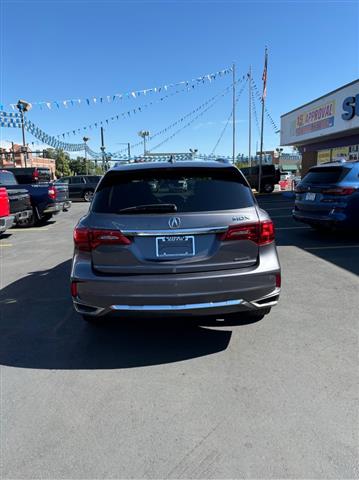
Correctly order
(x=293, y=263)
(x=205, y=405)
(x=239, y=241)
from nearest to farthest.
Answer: (x=205, y=405)
(x=239, y=241)
(x=293, y=263)

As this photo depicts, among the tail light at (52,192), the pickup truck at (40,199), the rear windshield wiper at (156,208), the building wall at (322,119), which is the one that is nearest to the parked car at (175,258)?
the rear windshield wiper at (156,208)

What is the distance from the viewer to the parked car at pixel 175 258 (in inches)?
124

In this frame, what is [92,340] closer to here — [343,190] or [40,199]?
[343,190]

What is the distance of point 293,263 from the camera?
6.73 metres

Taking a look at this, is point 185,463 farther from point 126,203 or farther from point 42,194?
point 42,194

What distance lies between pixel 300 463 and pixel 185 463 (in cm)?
66

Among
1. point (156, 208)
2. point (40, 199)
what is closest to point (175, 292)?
point (156, 208)

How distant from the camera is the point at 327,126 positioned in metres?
21.5

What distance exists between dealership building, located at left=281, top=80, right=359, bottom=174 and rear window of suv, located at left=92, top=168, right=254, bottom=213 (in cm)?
1579

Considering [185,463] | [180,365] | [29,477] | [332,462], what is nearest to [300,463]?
[332,462]

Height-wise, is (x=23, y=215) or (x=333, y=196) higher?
(x=333, y=196)

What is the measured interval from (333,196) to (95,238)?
250 inches

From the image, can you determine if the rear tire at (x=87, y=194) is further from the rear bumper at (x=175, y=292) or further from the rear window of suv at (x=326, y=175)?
the rear bumper at (x=175, y=292)

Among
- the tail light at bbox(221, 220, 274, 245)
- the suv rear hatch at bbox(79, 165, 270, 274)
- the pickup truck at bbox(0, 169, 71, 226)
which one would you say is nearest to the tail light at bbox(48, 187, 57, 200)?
the pickup truck at bbox(0, 169, 71, 226)
